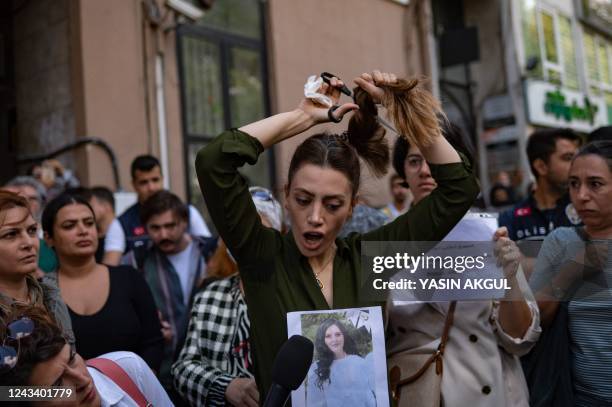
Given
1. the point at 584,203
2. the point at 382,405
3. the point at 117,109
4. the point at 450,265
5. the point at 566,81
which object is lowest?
the point at 382,405

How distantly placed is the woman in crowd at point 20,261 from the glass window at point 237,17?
614 cm

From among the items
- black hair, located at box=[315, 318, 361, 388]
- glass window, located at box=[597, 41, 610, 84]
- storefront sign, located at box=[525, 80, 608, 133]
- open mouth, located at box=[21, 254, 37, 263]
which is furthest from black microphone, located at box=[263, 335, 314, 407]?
glass window, located at box=[597, 41, 610, 84]

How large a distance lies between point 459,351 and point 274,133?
1.03 meters

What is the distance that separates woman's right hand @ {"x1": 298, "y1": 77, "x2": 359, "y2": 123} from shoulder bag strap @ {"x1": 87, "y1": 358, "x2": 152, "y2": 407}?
115cm

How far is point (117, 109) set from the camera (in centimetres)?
691

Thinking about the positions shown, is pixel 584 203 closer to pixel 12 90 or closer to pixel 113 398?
pixel 113 398

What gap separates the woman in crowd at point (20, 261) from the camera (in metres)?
2.78

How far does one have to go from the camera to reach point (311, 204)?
1958mm

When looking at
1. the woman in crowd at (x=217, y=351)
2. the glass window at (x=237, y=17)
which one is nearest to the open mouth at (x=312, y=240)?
the woman in crowd at (x=217, y=351)

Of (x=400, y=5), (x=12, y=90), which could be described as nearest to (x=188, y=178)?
(x=12, y=90)

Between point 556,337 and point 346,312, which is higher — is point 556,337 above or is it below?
below

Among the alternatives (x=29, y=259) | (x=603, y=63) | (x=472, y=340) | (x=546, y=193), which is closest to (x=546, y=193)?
(x=546, y=193)

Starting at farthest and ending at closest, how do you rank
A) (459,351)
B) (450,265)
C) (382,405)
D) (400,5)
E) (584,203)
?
(400,5)
(584,203)
(459,351)
(450,265)
(382,405)

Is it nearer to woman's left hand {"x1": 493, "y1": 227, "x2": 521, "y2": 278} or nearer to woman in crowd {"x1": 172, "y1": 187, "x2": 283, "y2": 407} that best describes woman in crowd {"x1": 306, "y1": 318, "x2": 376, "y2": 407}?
woman's left hand {"x1": 493, "y1": 227, "x2": 521, "y2": 278}
